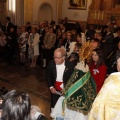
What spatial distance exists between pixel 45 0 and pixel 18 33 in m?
6.39

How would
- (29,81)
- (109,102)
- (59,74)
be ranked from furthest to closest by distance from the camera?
(29,81), (59,74), (109,102)

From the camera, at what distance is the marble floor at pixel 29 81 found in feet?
20.2

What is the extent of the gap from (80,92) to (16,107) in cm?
184

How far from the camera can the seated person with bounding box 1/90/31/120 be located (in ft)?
6.43

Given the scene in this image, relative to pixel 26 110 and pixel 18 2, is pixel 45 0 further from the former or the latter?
pixel 26 110

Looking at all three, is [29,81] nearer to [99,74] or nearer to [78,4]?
[99,74]

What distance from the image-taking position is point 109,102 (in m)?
2.55

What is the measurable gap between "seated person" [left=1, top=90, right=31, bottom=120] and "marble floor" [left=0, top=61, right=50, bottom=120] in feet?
11.5

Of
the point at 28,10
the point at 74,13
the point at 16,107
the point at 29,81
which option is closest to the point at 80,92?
the point at 16,107

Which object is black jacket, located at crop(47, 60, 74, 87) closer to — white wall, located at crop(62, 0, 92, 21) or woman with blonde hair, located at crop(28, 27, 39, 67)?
woman with blonde hair, located at crop(28, 27, 39, 67)

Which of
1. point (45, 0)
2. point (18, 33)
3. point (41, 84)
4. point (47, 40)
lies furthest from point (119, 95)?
point (45, 0)

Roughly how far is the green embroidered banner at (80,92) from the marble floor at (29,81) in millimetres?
1896

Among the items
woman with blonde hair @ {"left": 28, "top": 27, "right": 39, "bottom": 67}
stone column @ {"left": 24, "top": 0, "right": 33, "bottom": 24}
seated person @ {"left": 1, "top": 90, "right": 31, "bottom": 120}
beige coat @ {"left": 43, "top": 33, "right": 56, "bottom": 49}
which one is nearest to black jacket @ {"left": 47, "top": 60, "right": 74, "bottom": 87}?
seated person @ {"left": 1, "top": 90, "right": 31, "bottom": 120}

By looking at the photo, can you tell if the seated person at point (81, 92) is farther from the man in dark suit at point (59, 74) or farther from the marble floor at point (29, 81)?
the marble floor at point (29, 81)
